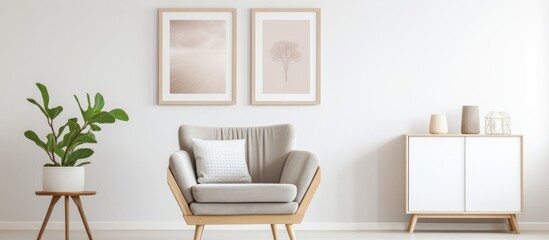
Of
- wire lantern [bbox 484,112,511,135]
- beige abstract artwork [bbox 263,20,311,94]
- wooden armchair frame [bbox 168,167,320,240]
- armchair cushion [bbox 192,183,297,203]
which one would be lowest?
wooden armchair frame [bbox 168,167,320,240]

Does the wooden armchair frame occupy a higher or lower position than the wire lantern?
lower

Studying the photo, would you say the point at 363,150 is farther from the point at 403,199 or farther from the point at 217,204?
the point at 217,204

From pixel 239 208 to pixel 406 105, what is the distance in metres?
2.21

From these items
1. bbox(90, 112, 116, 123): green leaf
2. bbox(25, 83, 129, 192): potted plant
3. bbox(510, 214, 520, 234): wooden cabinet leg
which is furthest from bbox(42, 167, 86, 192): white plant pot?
bbox(510, 214, 520, 234): wooden cabinet leg

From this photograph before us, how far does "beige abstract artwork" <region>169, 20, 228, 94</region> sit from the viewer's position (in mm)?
6641

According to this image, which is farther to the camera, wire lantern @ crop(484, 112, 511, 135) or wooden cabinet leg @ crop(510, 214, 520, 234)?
wire lantern @ crop(484, 112, 511, 135)

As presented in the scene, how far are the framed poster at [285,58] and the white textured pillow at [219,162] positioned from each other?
111 centimetres

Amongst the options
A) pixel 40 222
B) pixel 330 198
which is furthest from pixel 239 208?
pixel 40 222

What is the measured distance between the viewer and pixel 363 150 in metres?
6.67

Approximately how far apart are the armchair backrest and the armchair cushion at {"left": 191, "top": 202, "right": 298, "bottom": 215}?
0.70 m

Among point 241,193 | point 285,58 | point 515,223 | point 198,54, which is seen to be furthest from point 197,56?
point 515,223

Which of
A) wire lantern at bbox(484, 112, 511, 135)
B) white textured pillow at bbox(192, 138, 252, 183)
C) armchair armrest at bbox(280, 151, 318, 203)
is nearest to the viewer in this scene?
armchair armrest at bbox(280, 151, 318, 203)

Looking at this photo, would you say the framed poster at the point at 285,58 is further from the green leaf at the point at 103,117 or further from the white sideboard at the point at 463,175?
the green leaf at the point at 103,117

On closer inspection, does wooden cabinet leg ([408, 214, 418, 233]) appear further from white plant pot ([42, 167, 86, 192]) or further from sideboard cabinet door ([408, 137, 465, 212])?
white plant pot ([42, 167, 86, 192])
